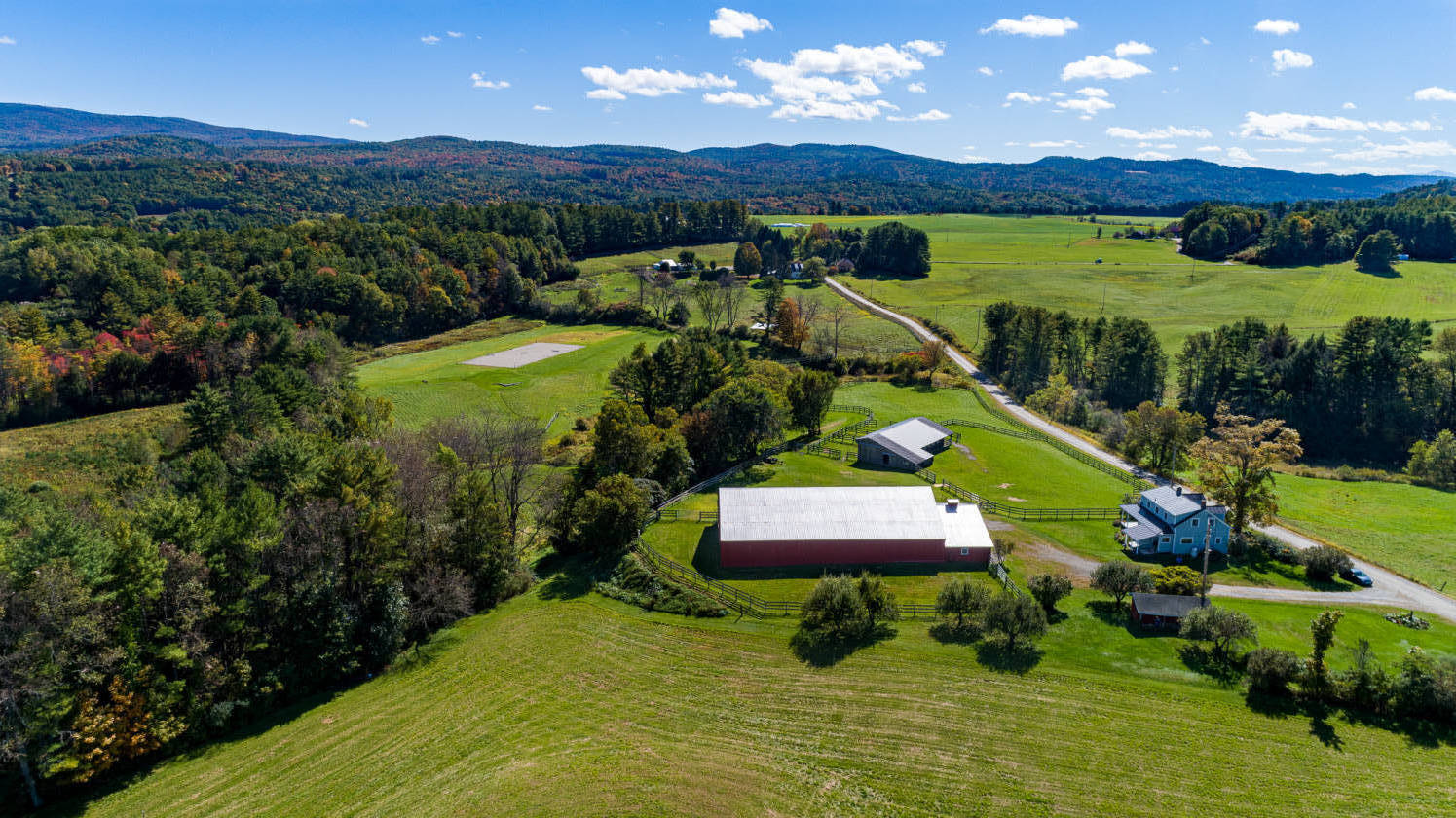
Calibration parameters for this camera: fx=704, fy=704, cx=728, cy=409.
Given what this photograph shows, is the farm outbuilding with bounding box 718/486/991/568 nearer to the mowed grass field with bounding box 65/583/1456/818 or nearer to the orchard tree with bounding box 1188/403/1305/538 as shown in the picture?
the mowed grass field with bounding box 65/583/1456/818

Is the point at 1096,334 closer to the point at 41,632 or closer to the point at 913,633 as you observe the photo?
the point at 913,633

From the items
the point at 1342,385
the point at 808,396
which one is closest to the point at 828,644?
the point at 808,396

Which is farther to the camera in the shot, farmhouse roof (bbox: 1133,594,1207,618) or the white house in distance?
the white house in distance

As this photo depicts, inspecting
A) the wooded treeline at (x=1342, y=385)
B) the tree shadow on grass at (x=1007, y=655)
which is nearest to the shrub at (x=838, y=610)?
the tree shadow on grass at (x=1007, y=655)

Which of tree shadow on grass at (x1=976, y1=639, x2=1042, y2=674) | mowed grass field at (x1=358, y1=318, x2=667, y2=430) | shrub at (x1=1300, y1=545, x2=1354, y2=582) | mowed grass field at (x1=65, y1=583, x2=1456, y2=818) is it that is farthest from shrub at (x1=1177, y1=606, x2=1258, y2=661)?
mowed grass field at (x1=358, y1=318, x2=667, y2=430)

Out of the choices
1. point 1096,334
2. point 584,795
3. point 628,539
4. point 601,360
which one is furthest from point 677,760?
point 1096,334

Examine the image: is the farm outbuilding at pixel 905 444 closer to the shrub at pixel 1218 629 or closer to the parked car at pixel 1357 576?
the shrub at pixel 1218 629
